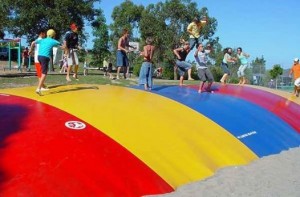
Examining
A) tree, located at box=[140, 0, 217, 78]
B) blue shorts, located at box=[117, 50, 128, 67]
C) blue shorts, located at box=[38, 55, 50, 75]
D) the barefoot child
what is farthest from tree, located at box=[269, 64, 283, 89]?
blue shorts, located at box=[38, 55, 50, 75]

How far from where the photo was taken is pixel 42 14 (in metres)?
27.1

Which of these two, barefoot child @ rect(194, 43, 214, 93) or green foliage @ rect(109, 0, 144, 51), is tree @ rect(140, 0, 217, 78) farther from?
barefoot child @ rect(194, 43, 214, 93)

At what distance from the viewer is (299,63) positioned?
14.8 metres

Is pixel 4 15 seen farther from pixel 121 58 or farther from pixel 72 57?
pixel 72 57

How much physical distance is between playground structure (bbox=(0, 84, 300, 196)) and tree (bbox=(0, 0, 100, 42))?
61.8 ft

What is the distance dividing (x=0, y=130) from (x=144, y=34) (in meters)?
30.9

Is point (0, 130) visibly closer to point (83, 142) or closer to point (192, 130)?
point (83, 142)

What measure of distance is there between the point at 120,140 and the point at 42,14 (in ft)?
75.3

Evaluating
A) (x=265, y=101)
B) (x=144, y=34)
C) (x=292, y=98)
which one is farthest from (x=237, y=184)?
Result: (x=144, y=34)

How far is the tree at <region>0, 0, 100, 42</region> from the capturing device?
26859 millimetres

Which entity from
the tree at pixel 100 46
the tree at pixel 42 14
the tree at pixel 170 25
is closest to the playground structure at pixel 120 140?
the tree at pixel 42 14

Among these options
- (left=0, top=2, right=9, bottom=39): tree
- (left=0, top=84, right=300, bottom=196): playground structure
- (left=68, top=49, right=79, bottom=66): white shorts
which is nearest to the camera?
(left=0, top=84, right=300, bottom=196): playground structure

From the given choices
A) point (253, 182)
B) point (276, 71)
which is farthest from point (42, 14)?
point (253, 182)

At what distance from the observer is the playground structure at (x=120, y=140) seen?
480 cm
